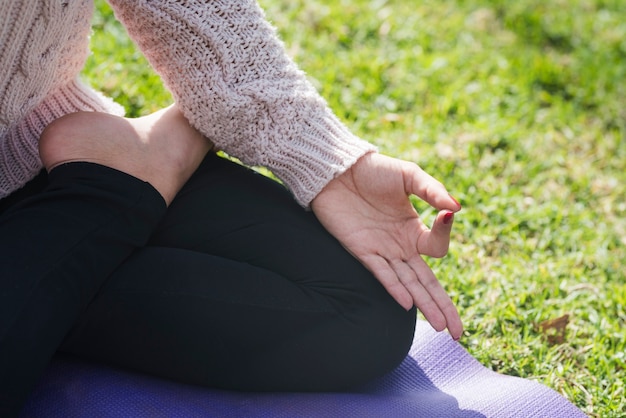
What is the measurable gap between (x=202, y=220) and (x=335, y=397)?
43 cm

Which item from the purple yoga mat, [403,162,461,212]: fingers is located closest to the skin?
[403,162,461,212]: fingers

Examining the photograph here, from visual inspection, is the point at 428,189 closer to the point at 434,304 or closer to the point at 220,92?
the point at 434,304

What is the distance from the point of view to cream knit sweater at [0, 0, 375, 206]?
1538 mm

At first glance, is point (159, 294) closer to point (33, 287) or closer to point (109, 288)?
point (109, 288)

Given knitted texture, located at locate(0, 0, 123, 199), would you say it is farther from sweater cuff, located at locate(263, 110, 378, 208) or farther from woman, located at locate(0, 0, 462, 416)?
sweater cuff, located at locate(263, 110, 378, 208)

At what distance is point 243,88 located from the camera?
5.17ft

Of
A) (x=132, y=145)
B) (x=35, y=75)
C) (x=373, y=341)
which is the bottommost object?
(x=373, y=341)

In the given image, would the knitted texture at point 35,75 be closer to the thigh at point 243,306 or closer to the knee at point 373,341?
the thigh at point 243,306

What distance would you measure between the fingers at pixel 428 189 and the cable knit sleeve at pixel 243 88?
115 millimetres

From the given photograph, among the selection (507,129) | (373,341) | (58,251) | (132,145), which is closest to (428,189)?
(373,341)

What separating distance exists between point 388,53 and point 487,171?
2.46 feet

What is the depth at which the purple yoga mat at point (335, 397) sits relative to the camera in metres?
1.40

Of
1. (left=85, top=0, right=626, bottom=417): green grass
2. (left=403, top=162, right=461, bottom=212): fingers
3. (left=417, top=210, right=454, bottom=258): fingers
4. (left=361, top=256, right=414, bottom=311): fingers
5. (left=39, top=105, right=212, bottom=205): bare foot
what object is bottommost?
(left=85, top=0, right=626, bottom=417): green grass

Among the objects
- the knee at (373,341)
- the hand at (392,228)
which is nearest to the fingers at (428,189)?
the hand at (392,228)
